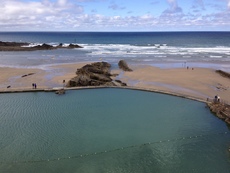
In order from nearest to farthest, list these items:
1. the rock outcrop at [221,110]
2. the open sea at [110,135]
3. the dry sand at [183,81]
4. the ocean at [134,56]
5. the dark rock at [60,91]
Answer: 1. the open sea at [110,135]
2. the rock outcrop at [221,110]
3. the dark rock at [60,91]
4. the dry sand at [183,81]
5. the ocean at [134,56]

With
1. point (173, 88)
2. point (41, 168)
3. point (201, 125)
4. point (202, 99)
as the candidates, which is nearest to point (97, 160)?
point (41, 168)

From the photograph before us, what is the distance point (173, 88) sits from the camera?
29047 mm

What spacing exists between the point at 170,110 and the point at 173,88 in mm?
7649

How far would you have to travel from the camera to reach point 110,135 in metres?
17.3

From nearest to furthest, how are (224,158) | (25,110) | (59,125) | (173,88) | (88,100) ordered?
1. (224,158)
2. (59,125)
3. (25,110)
4. (88,100)
5. (173,88)

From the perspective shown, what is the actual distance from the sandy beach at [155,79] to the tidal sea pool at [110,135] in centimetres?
424

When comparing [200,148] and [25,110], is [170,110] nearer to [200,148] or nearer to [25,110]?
[200,148]

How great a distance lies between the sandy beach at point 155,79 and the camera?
2832 cm

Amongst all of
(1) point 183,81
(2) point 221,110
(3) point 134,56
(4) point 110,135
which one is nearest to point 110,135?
(4) point 110,135

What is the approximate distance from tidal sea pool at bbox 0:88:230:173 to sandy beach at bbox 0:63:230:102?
4.24m

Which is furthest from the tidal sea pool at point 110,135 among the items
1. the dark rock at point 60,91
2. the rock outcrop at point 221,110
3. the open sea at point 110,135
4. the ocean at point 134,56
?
the ocean at point 134,56

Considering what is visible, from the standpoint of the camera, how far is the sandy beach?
28.3 m

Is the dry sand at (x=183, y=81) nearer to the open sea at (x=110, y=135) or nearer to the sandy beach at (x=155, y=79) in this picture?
the sandy beach at (x=155, y=79)

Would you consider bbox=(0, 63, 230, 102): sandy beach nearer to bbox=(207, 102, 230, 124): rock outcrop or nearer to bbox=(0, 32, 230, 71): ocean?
bbox=(207, 102, 230, 124): rock outcrop
